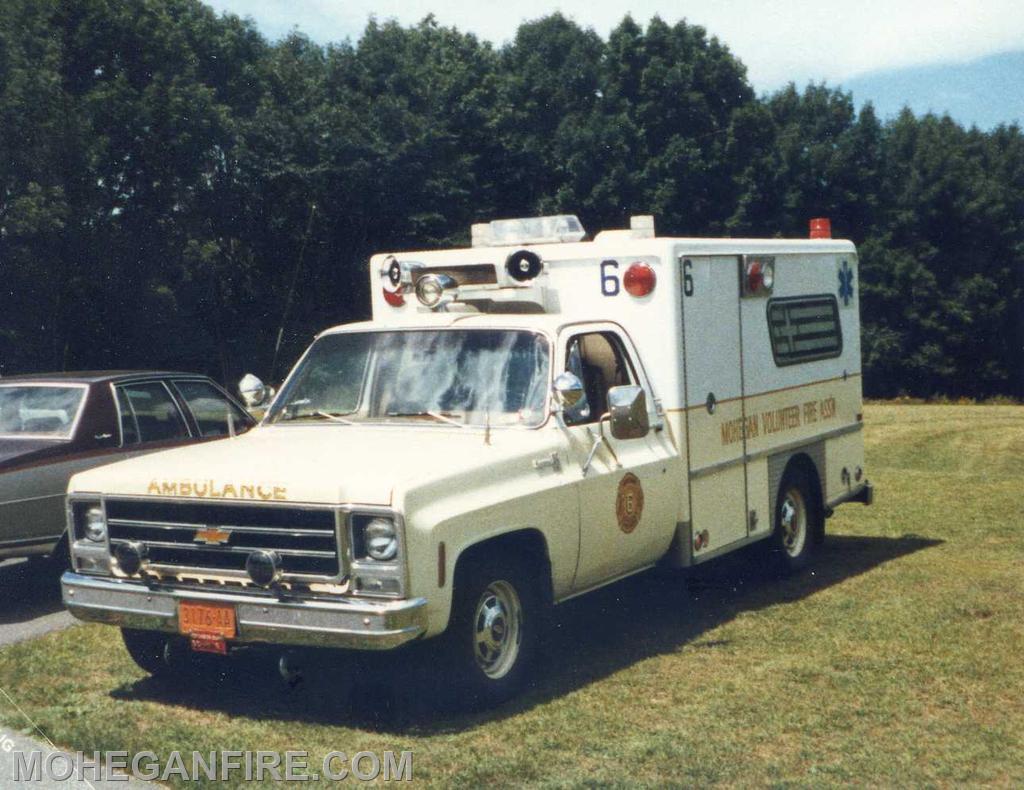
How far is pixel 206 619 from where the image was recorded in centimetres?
647

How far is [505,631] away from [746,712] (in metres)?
1.28

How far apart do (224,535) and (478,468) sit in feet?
4.17

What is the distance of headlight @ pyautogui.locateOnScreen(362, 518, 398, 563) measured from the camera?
6.13 m

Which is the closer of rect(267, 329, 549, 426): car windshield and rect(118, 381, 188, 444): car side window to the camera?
rect(267, 329, 549, 426): car windshield

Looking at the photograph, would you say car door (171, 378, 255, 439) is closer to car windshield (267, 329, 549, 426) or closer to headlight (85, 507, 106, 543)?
car windshield (267, 329, 549, 426)

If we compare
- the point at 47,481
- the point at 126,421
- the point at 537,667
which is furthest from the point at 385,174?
the point at 537,667

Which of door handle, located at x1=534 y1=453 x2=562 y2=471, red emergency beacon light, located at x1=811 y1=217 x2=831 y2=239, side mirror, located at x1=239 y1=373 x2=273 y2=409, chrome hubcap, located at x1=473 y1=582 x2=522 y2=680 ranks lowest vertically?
chrome hubcap, located at x1=473 y1=582 x2=522 y2=680

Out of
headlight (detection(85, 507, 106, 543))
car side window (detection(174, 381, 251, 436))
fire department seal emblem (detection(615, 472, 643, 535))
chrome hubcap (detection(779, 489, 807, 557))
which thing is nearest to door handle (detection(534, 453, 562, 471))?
fire department seal emblem (detection(615, 472, 643, 535))

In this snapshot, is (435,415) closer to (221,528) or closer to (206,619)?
(221,528)

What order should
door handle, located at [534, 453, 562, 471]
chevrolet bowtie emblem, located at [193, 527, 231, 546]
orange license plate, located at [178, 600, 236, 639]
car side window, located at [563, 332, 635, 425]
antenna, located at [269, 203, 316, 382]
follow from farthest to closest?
antenna, located at [269, 203, 316, 382] → car side window, located at [563, 332, 635, 425] → door handle, located at [534, 453, 562, 471] → chevrolet bowtie emblem, located at [193, 527, 231, 546] → orange license plate, located at [178, 600, 236, 639]

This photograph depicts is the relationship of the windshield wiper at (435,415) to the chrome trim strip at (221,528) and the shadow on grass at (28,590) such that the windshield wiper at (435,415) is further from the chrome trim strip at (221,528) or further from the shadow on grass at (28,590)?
the shadow on grass at (28,590)

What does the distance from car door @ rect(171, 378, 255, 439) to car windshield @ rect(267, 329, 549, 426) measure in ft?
9.10

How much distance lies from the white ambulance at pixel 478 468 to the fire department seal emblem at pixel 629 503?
2cm

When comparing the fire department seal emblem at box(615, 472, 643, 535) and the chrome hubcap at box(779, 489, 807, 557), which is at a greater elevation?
the fire department seal emblem at box(615, 472, 643, 535)
